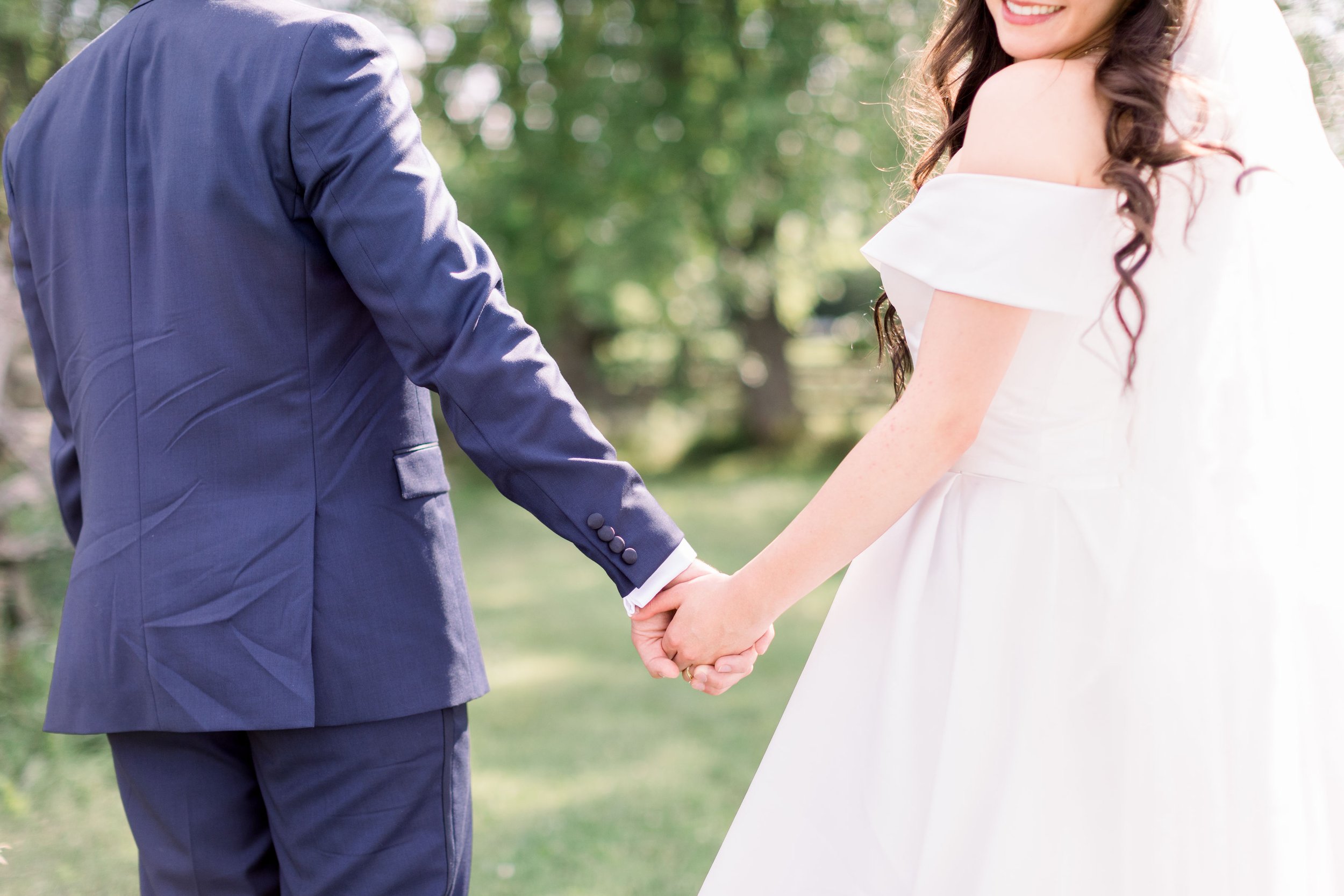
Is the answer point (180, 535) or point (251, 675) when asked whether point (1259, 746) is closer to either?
point (251, 675)

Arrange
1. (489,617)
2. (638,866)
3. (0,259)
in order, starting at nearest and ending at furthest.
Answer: (638,866), (0,259), (489,617)

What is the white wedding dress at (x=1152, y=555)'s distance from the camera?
1.49 meters

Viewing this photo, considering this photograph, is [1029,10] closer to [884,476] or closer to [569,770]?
[884,476]

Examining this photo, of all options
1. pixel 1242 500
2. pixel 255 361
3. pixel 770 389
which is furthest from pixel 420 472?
pixel 770 389

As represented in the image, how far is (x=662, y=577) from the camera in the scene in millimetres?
1832

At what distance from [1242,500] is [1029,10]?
73 cm

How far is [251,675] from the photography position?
1.60m

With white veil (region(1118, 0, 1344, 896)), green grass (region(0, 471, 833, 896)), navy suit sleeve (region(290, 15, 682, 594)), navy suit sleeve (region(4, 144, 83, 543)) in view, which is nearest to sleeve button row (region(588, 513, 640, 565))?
navy suit sleeve (region(290, 15, 682, 594))

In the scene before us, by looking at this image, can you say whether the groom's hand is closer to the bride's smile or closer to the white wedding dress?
the white wedding dress

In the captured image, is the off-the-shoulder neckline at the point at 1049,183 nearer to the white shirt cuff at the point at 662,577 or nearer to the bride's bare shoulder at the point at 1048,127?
the bride's bare shoulder at the point at 1048,127

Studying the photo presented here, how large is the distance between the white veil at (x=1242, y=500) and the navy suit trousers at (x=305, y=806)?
0.97 m

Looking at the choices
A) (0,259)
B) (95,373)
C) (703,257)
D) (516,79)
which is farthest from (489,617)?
(703,257)

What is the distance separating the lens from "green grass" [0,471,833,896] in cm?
339

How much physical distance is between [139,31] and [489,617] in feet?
17.9
